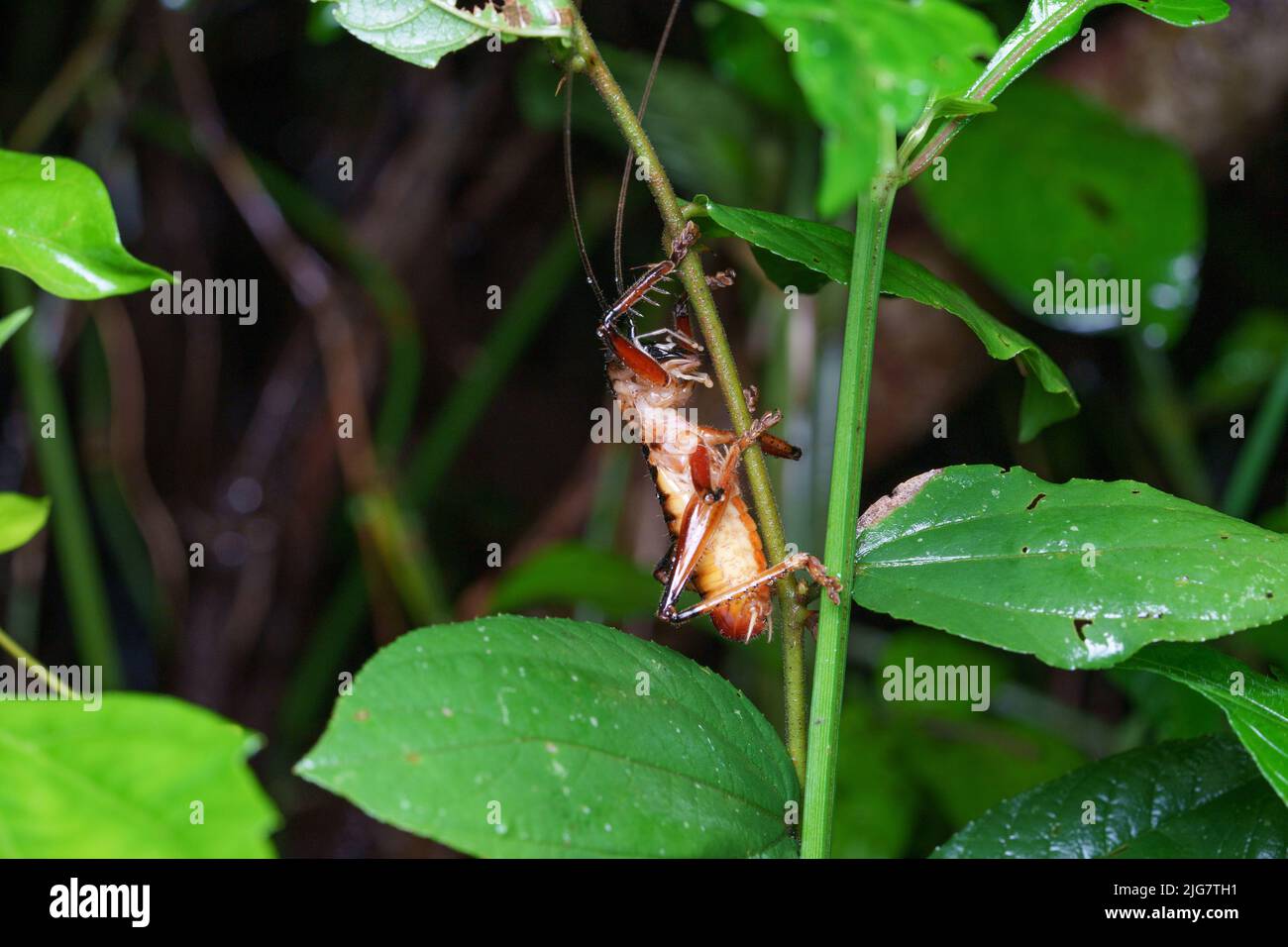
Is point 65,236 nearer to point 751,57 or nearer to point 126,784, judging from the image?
point 126,784

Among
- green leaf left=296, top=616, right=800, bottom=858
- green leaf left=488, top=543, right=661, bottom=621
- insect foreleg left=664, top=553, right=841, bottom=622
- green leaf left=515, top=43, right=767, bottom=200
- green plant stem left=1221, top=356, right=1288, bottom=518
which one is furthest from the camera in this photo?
green leaf left=515, top=43, right=767, bottom=200

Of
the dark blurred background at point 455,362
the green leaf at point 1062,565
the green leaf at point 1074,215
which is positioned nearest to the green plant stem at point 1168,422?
the dark blurred background at point 455,362

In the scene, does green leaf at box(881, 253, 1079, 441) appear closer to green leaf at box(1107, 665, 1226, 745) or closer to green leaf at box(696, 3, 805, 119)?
green leaf at box(1107, 665, 1226, 745)

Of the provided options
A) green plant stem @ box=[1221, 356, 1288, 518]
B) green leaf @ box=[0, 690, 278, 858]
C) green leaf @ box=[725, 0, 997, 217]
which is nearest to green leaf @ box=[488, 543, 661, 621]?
green plant stem @ box=[1221, 356, 1288, 518]

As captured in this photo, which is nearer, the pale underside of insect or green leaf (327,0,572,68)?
green leaf (327,0,572,68)

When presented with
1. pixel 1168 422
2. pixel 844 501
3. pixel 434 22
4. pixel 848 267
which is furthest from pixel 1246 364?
pixel 434 22

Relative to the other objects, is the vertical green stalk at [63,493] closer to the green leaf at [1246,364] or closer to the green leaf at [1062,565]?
the green leaf at [1062,565]

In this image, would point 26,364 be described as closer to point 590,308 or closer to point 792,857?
point 590,308
